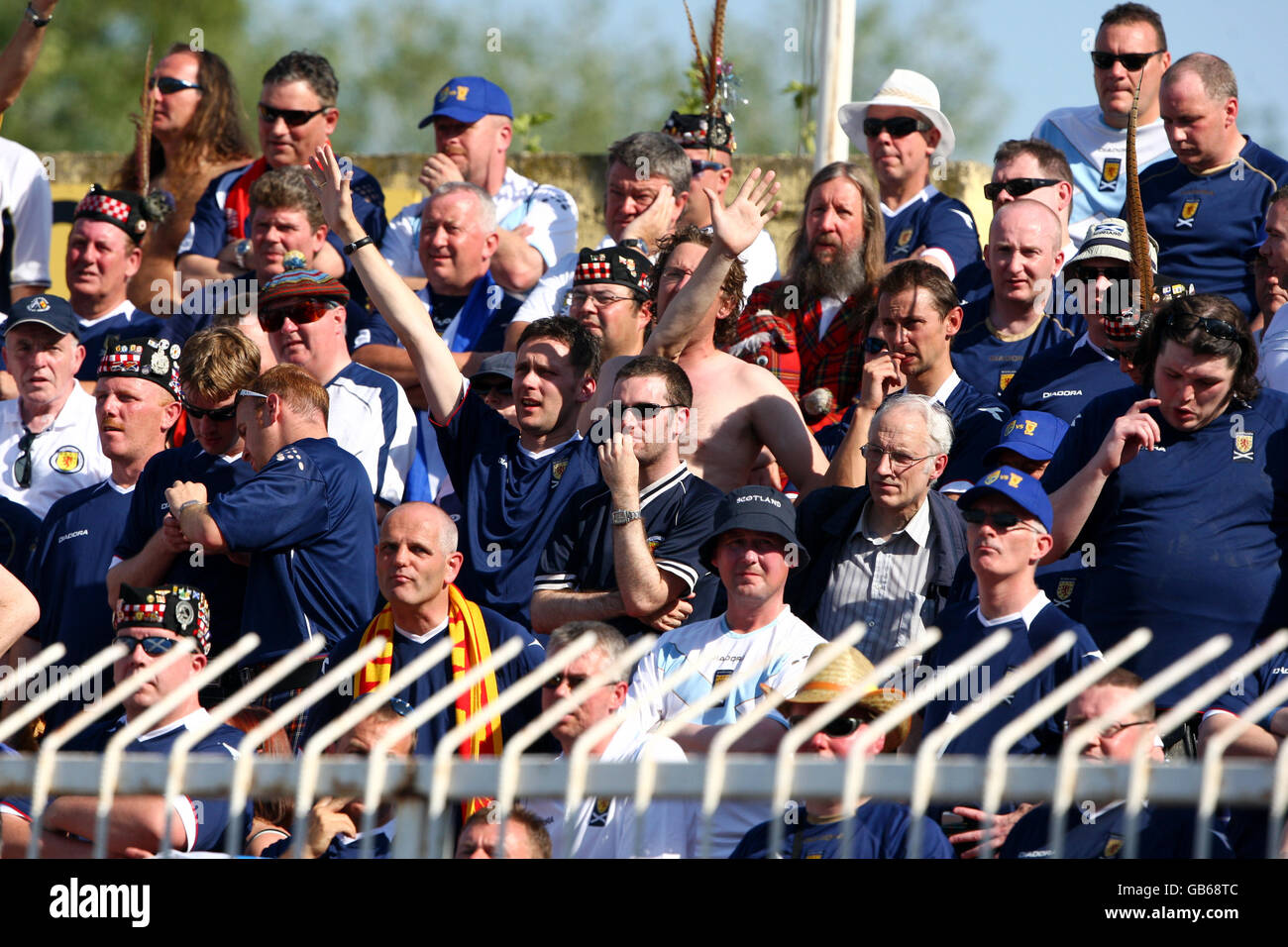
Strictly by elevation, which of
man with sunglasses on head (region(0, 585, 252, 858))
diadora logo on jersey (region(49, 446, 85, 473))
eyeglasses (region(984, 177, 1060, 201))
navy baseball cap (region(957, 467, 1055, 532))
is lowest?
man with sunglasses on head (region(0, 585, 252, 858))

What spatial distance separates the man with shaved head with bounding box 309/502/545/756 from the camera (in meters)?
A: 6.33

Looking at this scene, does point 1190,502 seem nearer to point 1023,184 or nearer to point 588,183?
point 1023,184

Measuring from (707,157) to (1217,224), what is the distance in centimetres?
303

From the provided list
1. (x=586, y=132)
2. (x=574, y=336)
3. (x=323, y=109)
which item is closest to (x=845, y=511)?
(x=574, y=336)

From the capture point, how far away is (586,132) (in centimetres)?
3516

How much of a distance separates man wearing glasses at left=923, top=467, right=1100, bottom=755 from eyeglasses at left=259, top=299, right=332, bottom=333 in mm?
3282

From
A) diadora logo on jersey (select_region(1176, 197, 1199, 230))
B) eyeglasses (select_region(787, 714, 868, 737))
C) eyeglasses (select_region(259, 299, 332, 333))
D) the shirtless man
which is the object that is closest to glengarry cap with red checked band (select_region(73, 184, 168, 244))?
eyeglasses (select_region(259, 299, 332, 333))

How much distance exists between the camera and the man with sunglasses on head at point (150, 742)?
4.41m

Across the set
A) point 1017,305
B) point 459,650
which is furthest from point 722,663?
point 1017,305

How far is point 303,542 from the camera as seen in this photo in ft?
22.8

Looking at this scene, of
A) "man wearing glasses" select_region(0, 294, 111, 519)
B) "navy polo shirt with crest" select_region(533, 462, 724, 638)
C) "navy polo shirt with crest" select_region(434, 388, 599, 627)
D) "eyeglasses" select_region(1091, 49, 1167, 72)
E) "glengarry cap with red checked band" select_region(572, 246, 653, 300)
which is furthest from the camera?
"eyeglasses" select_region(1091, 49, 1167, 72)

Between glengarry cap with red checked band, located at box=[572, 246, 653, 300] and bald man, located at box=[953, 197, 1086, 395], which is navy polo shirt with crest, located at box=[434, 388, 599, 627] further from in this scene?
bald man, located at box=[953, 197, 1086, 395]

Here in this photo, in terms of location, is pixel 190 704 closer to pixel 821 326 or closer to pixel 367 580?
pixel 367 580
